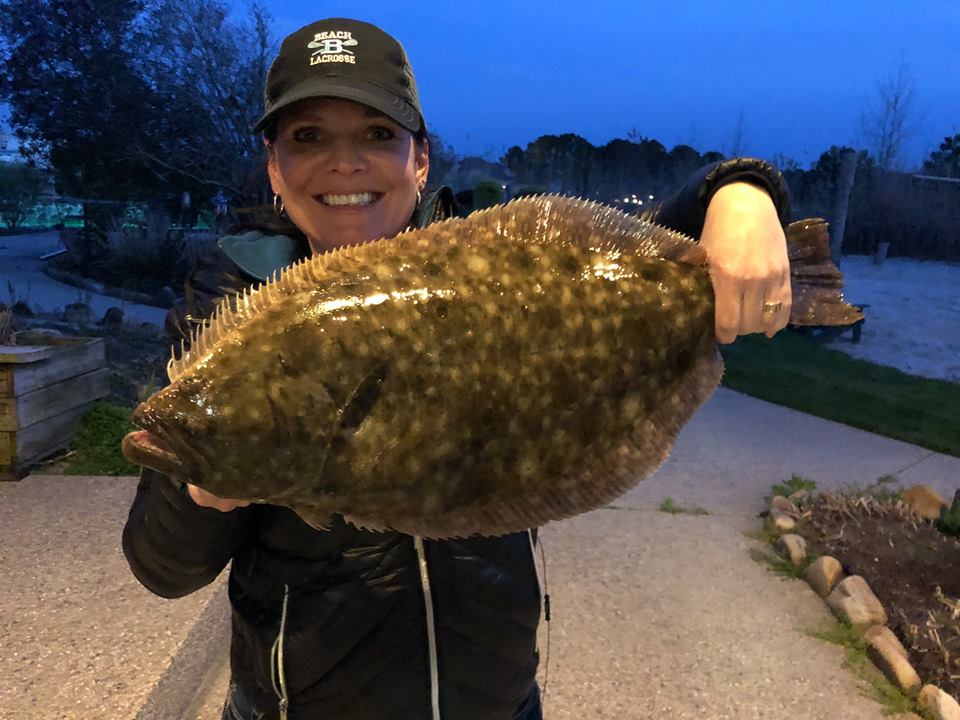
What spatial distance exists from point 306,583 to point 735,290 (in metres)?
1.10

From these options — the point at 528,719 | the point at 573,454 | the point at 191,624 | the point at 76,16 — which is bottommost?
the point at 191,624

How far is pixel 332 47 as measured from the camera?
143cm

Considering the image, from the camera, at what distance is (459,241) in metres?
1.13

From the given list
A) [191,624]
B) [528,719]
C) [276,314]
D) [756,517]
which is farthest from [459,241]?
[756,517]

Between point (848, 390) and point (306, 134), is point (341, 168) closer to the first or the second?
point (306, 134)

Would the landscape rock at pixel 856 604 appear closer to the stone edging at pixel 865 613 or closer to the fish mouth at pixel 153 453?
the stone edging at pixel 865 613

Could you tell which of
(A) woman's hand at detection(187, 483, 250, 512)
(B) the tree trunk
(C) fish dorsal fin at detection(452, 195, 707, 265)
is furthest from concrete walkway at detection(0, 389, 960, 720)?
(B) the tree trunk

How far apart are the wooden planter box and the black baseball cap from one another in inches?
151

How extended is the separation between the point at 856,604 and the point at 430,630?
2.90 m

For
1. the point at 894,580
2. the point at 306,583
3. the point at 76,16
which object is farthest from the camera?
the point at 76,16

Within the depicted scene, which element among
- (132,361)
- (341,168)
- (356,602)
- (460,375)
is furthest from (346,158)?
(132,361)

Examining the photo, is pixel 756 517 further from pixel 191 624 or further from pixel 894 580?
pixel 191 624

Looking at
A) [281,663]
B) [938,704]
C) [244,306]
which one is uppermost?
[244,306]

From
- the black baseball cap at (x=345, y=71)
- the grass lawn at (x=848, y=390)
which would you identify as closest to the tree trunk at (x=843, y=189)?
the grass lawn at (x=848, y=390)
